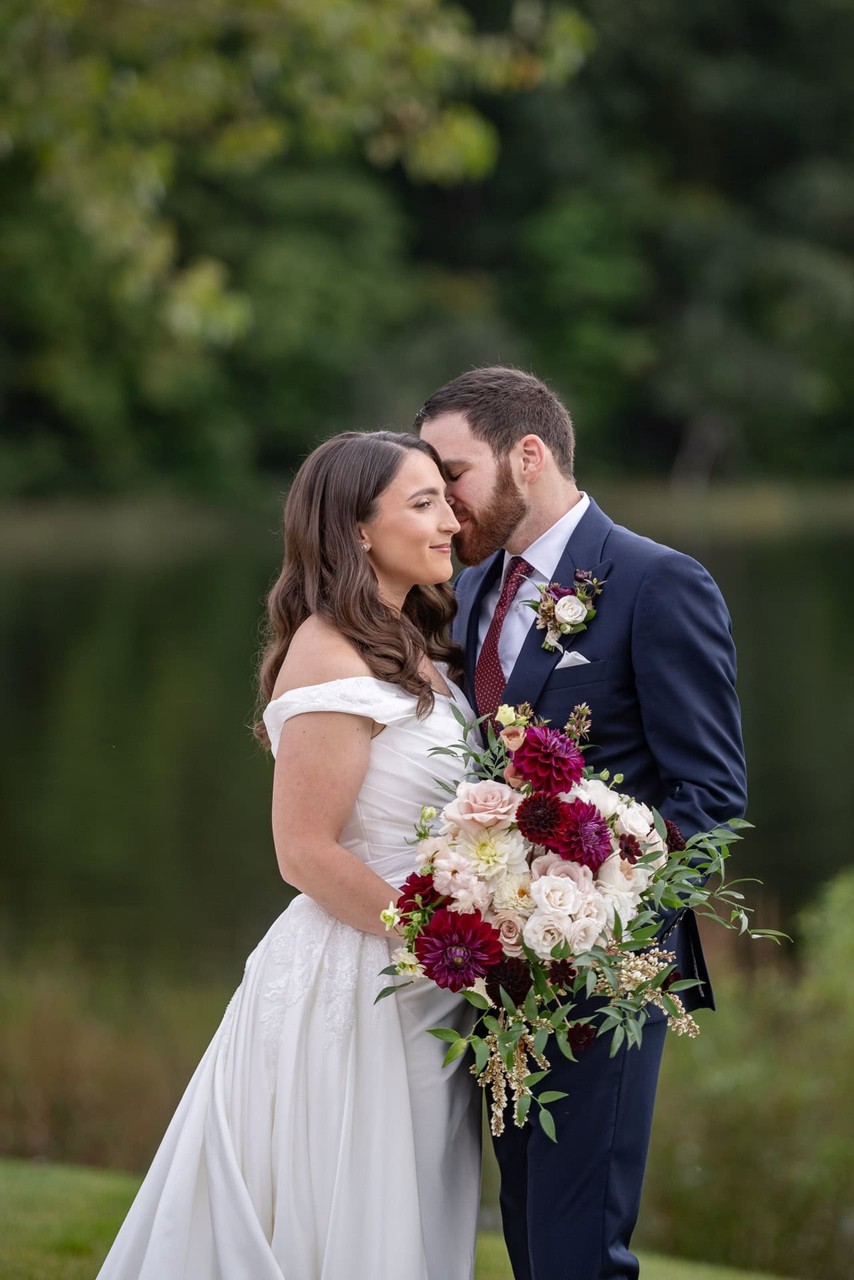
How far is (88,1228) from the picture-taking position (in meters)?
5.19

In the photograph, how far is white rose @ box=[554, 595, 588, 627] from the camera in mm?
3643

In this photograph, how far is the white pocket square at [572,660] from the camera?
12.0 feet

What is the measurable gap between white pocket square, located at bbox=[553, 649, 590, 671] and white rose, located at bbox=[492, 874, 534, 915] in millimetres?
661

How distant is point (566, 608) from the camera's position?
12.0 feet

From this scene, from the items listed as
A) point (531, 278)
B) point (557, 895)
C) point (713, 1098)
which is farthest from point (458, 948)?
point (531, 278)

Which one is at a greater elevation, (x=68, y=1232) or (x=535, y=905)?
(x=535, y=905)

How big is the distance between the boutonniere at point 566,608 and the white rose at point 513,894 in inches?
27.8

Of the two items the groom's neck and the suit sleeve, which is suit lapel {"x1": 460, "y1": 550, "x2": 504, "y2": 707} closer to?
the groom's neck

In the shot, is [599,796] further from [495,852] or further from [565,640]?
[565,640]

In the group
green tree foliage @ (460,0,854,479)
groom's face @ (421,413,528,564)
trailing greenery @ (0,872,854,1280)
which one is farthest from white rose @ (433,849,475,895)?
green tree foliage @ (460,0,854,479)

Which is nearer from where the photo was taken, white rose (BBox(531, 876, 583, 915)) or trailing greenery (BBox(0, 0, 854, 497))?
A: white rose (BBox(531, 876, 583, 915))

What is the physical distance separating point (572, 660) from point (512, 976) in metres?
0.80

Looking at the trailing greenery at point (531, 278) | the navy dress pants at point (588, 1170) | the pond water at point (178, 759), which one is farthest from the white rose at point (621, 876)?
the trailing greenery at point (531, 278)

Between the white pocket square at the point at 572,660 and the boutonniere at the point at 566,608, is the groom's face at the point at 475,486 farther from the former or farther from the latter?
the white pocket square at the point at 572,660
